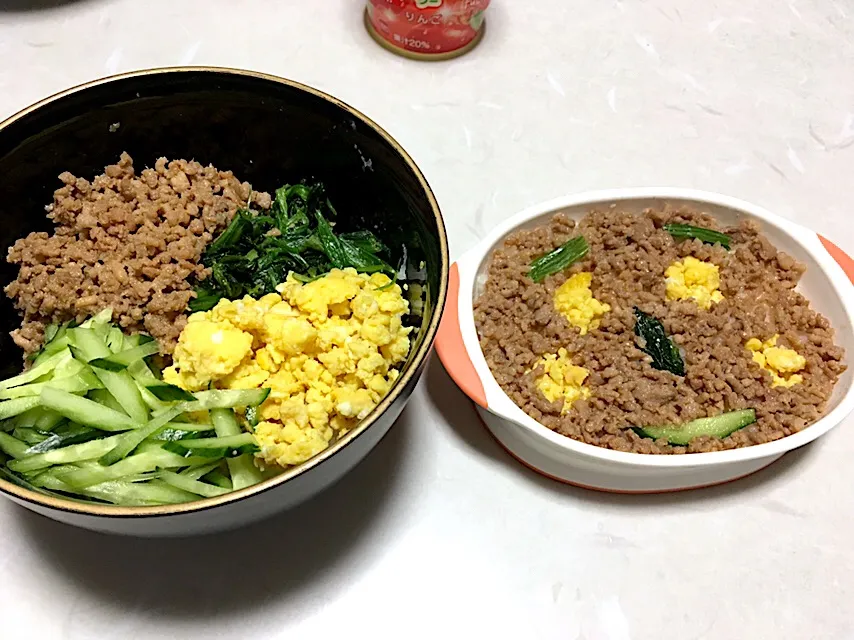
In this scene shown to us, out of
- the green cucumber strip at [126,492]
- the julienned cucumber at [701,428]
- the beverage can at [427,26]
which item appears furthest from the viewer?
the beverage can at [427,26]

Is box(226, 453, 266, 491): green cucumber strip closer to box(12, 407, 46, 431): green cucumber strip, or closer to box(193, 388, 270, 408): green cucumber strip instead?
box(193, 388, 270, 408): green cucumber strip

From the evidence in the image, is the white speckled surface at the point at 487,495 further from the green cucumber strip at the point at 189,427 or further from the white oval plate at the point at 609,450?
the green cucumber strip at the point at 189,427

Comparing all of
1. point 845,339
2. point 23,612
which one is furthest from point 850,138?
point 23,612

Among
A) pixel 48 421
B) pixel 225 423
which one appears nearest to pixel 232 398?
pixel 225 423

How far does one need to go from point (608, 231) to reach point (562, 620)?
24.0 inches

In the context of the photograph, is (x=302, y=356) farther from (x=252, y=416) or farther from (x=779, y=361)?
(x=779, y=361)

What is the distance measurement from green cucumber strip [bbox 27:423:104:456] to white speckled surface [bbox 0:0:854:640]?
0.21 metres

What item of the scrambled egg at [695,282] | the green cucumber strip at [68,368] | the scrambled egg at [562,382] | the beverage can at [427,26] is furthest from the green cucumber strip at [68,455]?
the beverage can at [427,26]

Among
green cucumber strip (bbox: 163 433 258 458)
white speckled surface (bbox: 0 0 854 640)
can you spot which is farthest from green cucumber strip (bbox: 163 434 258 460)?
white speckled surface (bbox: 0 0 854 640)

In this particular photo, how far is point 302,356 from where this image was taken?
917mm

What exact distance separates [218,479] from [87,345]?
234 mm

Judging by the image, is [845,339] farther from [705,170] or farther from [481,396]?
[481,396]

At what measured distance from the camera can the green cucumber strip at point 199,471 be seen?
887 millimetres

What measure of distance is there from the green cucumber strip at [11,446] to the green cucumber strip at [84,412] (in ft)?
0.18
